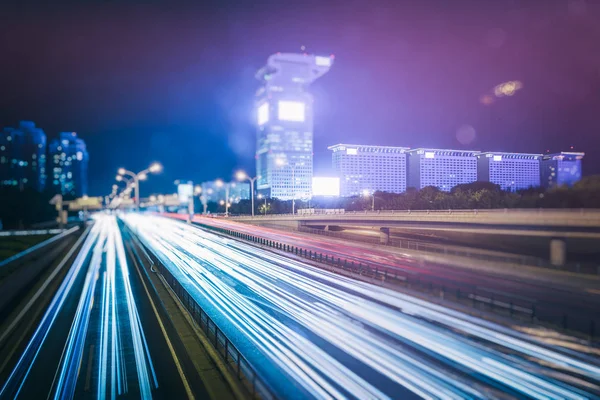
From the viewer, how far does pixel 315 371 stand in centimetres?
1060

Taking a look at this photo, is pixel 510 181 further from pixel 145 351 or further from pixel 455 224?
pixel 145 351

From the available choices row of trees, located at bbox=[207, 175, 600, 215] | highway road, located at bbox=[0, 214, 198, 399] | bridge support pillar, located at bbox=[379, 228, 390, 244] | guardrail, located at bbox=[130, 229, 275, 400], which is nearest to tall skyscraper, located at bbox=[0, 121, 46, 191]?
row of trees, located at bbox=[207, 175, 600, 215]

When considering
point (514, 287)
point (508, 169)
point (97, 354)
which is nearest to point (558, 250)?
point (514, 287)

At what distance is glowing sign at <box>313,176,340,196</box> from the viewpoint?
114 meters

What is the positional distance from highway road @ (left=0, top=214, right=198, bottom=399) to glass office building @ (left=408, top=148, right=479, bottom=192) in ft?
448

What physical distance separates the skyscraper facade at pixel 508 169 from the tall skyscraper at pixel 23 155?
7529 inches

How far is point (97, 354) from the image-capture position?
1255 centimetres

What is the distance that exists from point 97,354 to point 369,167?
567 ft

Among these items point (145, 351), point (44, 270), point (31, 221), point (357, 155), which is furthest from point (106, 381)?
point (357, 155)

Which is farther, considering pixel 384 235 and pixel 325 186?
pixel 325 186

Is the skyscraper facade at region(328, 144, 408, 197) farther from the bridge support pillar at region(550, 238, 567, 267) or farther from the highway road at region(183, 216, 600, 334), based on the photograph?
the bridge support pillar at region(550, 238, 567, 267)

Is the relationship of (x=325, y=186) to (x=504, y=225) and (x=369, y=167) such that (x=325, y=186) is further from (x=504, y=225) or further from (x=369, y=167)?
(x=504, y=225)

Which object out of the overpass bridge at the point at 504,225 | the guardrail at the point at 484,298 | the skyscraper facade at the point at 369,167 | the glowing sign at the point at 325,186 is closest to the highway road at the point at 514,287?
the guardrail at the point at 484,298

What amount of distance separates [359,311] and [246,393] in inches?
324
